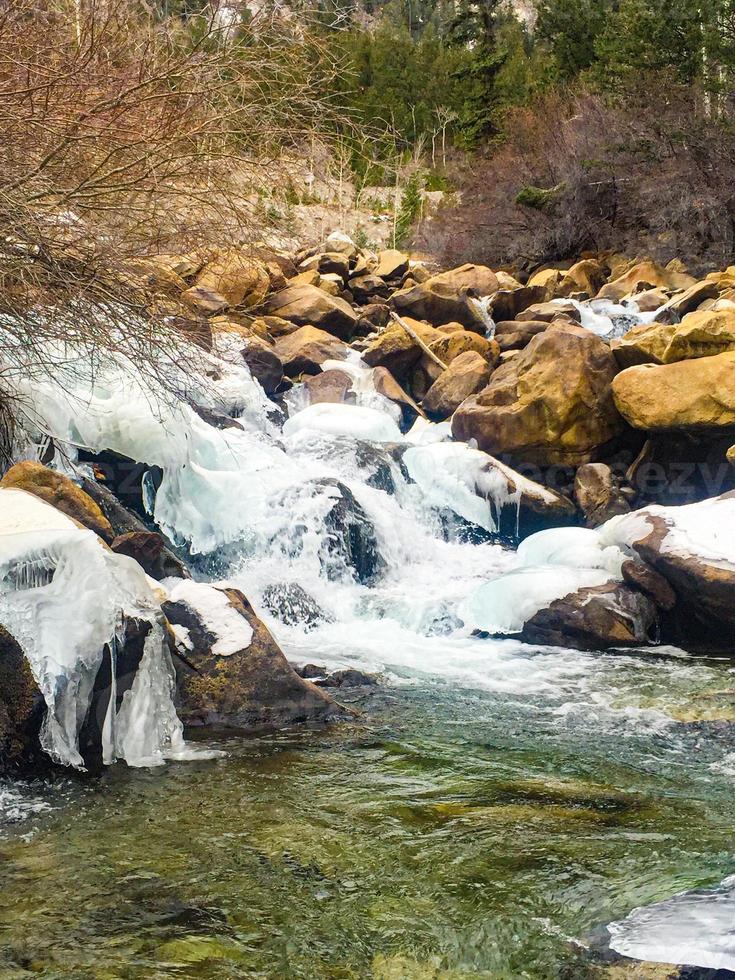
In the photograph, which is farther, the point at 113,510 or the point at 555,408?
the point at 555,408

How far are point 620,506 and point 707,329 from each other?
6.31ft

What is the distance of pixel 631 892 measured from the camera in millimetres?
3564

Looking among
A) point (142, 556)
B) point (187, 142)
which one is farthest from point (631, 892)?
point (142, 556)

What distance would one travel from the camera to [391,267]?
61.0 feet

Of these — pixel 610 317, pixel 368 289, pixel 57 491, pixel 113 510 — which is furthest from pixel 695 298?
pixel 57 491

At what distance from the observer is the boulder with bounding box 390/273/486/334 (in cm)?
1471

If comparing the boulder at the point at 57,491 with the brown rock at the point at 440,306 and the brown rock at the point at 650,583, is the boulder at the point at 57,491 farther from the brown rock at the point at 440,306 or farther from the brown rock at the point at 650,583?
the brown rock at the point at 440,306

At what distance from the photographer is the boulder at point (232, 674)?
536cm

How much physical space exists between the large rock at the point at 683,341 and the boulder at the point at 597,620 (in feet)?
11.6

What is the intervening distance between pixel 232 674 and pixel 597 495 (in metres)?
5.78

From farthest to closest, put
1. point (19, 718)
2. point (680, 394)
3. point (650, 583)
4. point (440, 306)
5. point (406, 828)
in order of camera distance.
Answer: point (440, 306), point (680, 394), point (650, 583), point (19, 718), point (406, 828)

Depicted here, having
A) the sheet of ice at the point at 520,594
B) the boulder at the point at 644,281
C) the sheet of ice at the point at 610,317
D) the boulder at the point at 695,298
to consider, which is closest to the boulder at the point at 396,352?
the sheet of ice at the point at 610,317

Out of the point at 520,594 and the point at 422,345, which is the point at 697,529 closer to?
the point at 520,594

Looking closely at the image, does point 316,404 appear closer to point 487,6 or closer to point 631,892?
point 631,892
